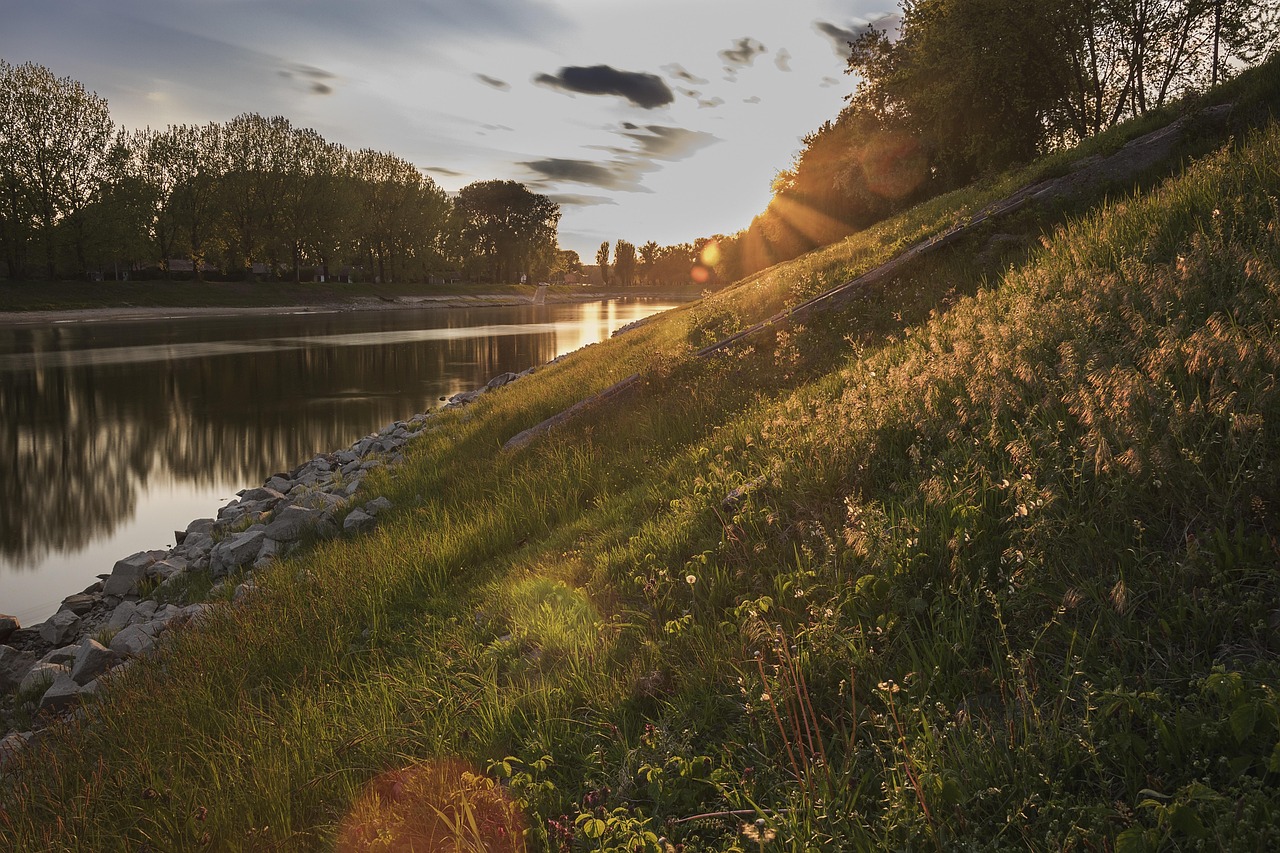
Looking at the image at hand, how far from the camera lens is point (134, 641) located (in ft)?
24.7

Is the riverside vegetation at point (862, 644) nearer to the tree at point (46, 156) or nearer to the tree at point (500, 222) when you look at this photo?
the tree at point (46, 156)

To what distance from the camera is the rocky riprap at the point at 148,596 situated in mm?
7000

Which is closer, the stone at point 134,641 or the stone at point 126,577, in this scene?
the stone at point 134,641

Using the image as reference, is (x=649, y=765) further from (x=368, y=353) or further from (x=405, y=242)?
(x=405, y=242)

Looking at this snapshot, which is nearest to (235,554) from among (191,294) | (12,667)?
(12,667)

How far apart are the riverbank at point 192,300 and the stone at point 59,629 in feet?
202

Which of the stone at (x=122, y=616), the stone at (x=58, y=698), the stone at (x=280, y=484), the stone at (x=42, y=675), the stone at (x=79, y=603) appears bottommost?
the stone at (x=79, y=603)

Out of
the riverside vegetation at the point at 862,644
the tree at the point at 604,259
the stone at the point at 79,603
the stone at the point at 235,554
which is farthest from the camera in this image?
the tree at the point at 604,259

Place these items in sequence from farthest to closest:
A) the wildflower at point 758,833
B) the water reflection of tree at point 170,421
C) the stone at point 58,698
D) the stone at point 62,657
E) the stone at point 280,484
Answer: the water reflection of tree at point 170,421 → the stone at point 280,484 → the stone at point 62,657 → the stone at point 58,698 → the wildflower at point 758,833

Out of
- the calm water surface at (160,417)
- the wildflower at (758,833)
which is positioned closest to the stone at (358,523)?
the calm water surface at (160,417)

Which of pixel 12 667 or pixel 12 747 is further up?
pixel 12 747

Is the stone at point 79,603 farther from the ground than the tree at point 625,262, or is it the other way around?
the tree at point 625,262

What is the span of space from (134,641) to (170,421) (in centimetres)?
1948

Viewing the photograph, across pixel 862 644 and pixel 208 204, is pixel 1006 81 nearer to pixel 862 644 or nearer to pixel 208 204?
pixel 862 644
